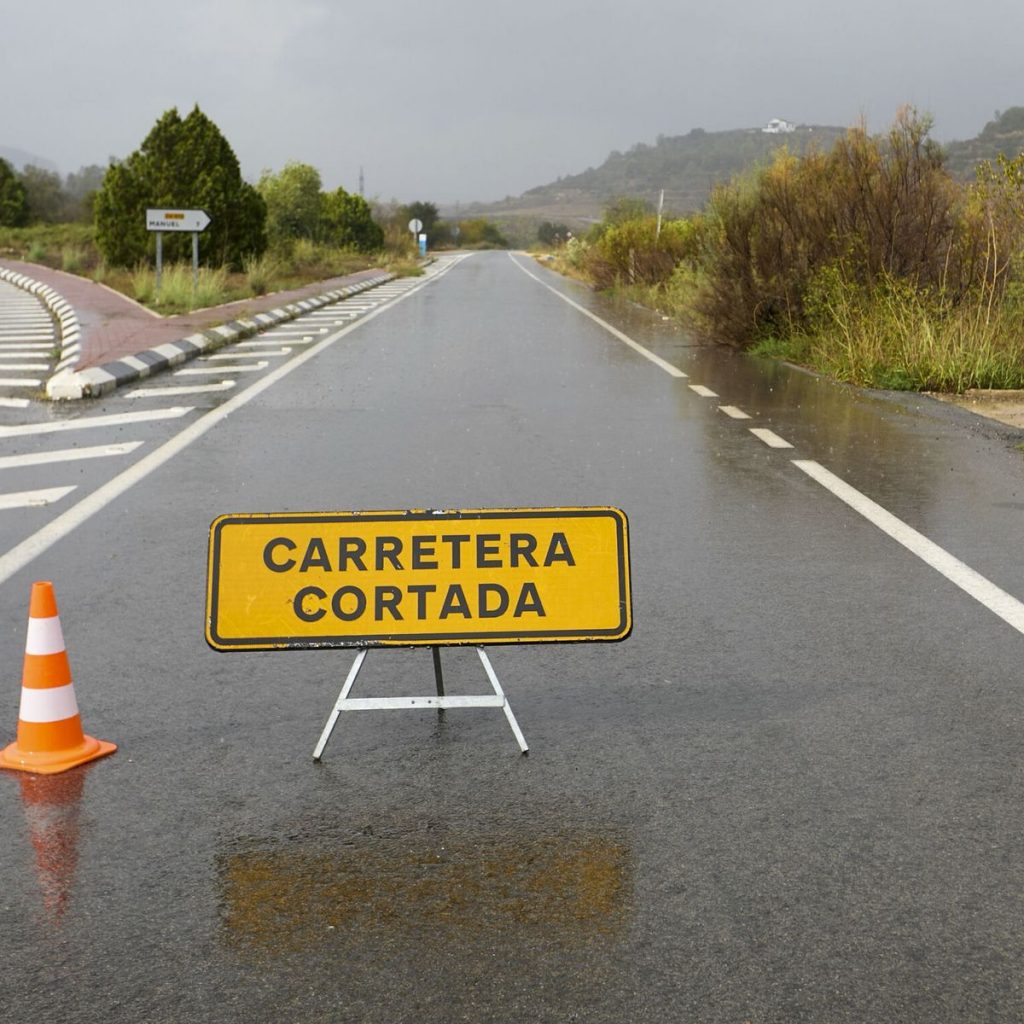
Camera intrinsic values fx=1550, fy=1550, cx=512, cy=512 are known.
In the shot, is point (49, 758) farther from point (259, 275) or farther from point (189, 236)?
point (189, 236)

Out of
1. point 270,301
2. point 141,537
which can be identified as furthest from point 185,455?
point 270,301

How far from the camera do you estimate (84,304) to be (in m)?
26.8

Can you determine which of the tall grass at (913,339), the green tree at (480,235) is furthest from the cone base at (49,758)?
the green tree at (480,235)

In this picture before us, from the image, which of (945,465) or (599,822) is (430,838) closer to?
(599,822)

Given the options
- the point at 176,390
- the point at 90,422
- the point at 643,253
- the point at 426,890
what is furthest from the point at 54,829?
the point at 643,253

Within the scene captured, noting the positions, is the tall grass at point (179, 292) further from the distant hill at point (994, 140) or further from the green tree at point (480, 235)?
the green tree at point (480, 235)

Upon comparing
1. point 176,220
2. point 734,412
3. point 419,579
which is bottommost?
point 734,412

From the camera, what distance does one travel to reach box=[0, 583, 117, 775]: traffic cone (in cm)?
436

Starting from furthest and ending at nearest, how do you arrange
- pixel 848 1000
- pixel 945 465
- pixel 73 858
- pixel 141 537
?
pixel 945 465 < pixel 141 537 < pixel 73 858 < pixel 848 1000

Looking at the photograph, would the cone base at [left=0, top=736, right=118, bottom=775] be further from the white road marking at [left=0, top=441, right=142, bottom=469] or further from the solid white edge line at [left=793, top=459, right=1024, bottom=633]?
the white road marking at [left=0, top=441, right=142, bottom=469]

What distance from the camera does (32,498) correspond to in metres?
8.52

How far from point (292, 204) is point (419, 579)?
2401 inches

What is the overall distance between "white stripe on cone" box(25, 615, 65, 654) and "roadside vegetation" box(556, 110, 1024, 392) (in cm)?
1083

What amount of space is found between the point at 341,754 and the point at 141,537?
3303 millimetres
